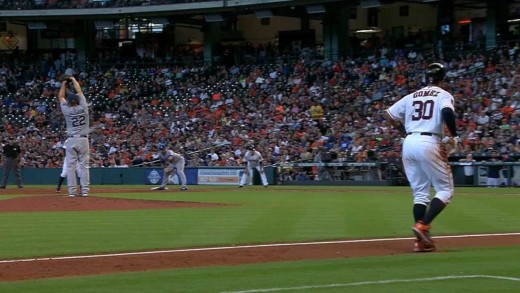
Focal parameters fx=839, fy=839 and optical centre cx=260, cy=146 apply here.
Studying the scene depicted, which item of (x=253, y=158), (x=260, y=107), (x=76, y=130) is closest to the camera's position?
(x=76, y=130)

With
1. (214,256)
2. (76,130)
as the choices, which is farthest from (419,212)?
(76,130)

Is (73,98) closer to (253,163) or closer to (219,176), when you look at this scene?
(253,163)

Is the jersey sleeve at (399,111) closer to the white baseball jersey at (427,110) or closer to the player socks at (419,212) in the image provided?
the white baseball jersey at (427,110)

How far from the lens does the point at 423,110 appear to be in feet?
32.0

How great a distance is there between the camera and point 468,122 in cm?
3158

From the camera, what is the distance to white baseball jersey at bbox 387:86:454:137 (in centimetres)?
966

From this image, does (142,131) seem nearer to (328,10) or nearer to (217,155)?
(217,155)

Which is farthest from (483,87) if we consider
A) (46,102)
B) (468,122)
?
(46,102)

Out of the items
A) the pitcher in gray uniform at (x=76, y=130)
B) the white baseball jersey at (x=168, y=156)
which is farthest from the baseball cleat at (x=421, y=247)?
the white baseball jersey at (x=168, y=156)

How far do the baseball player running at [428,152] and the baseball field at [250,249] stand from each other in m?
0.44

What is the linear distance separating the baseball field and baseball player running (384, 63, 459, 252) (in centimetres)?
44

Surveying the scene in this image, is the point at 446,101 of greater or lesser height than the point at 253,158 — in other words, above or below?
above

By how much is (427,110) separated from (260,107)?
101 ft

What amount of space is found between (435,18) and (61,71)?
21951 millimetres
